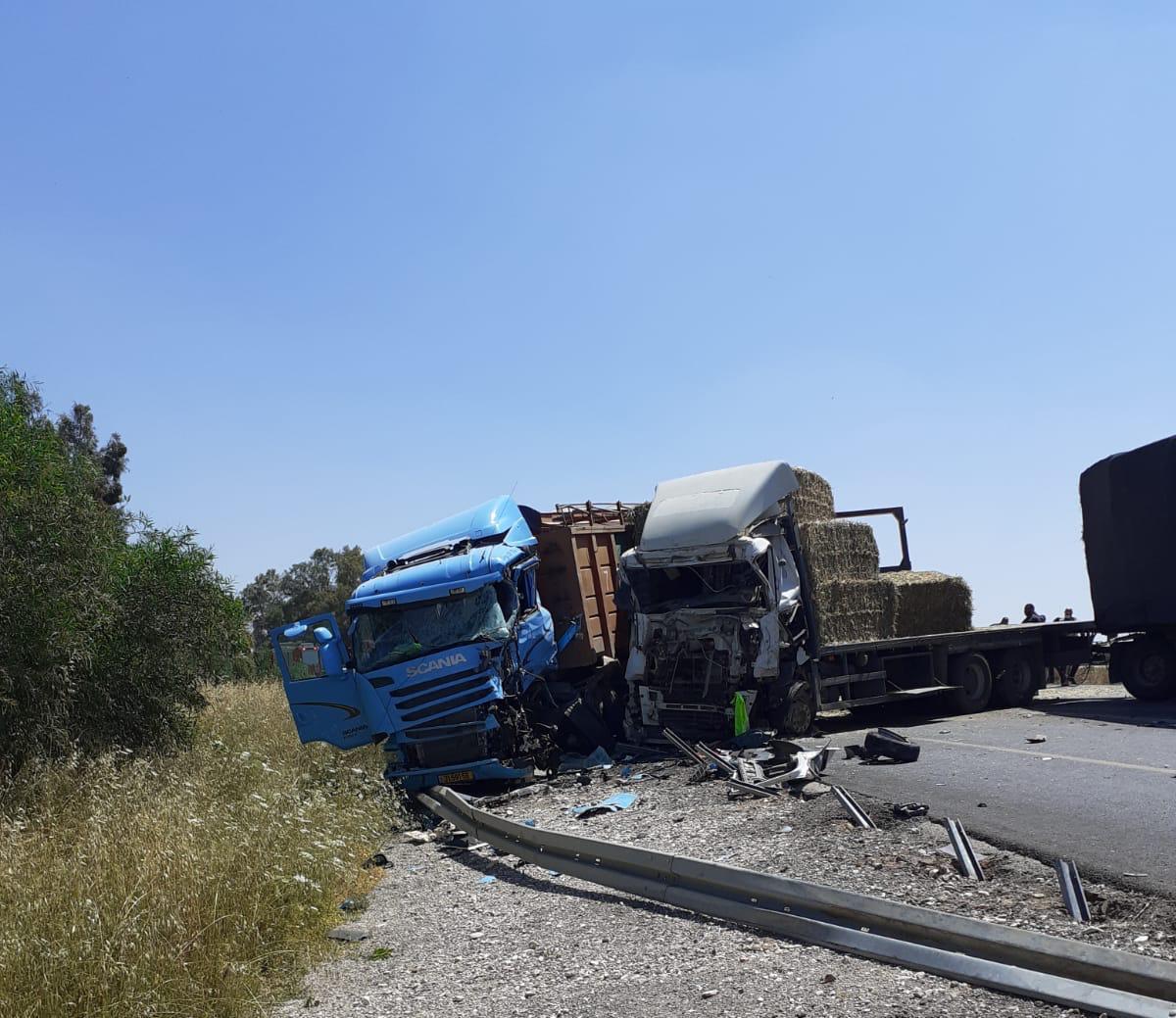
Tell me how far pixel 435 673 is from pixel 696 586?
384cm

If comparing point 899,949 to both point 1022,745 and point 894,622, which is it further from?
point 894,622

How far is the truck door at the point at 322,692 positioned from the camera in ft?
42.2

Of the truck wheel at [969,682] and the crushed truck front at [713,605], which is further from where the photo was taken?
the truck wheel at [969,682]

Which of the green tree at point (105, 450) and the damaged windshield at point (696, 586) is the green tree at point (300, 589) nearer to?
the green tree at point (105, 450)

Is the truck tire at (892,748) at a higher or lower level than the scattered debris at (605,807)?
lower

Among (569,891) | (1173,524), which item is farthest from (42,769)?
(1173,524)

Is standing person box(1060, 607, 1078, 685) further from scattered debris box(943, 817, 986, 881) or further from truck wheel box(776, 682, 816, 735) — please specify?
scattered debris box(943, 817, 986, 881)

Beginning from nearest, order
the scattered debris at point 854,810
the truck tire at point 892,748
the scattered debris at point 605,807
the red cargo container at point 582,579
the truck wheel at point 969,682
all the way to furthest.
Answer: the scattered debris at point 854,810 → the scattered debris at point 605,807 → the truck tire at point 892,748 → the red cargo container at point 582,579 → the truck wheel at point 969,682

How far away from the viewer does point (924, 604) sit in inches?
647

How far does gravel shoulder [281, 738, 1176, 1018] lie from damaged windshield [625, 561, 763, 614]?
463 cm

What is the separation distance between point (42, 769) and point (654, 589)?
7400mm

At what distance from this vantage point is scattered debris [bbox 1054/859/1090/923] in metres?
5.68

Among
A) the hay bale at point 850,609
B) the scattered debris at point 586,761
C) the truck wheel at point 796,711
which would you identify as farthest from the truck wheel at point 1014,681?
the scattered debris at point 586,761

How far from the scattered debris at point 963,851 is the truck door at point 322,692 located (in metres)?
7.18
